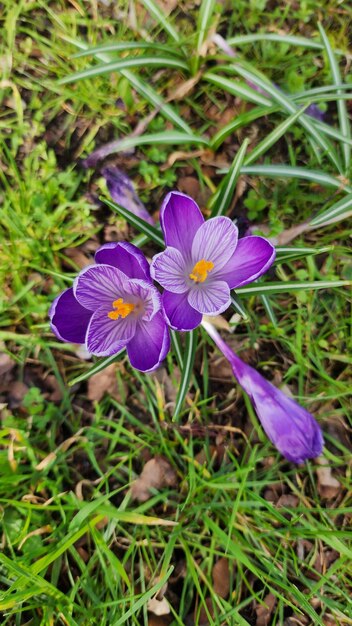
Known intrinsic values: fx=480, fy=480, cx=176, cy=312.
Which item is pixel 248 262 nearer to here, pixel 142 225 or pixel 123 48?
pixel 142 225

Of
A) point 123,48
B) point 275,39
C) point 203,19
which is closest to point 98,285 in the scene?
point 123,48

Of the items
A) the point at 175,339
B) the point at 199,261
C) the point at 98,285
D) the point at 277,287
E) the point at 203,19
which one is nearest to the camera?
the point at 98,285

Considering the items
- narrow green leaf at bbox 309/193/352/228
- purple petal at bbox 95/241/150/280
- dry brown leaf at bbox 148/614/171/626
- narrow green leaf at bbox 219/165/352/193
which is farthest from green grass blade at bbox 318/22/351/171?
dry brown leaf at bbox 148/614/171/626

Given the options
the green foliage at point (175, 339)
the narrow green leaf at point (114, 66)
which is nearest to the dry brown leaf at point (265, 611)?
the green foliage at point (175, 339)

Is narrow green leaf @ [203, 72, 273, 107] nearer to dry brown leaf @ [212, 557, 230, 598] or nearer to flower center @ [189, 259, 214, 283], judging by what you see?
flower center @ [189, 259, 214, 283]

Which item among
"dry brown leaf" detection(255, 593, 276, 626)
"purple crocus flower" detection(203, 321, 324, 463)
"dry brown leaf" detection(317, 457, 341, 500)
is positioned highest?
"purple crocus flower" detection(203, 321, 324, 463)
